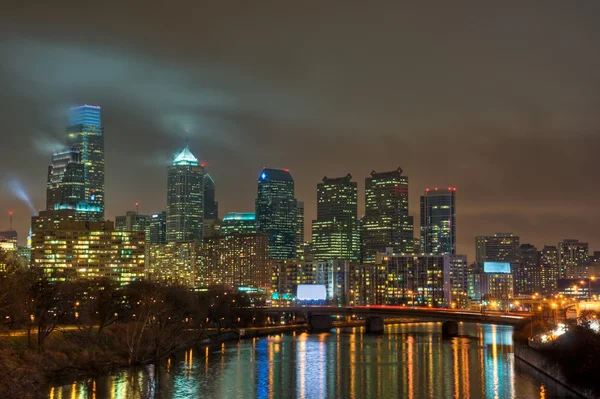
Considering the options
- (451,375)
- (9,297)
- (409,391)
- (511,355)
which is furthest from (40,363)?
(511,355)

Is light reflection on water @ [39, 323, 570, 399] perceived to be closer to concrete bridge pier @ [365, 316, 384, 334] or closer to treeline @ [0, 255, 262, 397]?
treeline @ [0, 255, 262, 397]

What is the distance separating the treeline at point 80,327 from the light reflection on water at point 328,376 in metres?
3.67

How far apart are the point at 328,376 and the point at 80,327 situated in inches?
1308

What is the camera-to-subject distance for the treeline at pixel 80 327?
7225 centimetres

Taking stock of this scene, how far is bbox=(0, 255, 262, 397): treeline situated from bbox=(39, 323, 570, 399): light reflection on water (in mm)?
3666

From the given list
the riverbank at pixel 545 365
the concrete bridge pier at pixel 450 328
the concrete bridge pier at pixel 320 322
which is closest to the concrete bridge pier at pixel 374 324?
the concrete bridge pier at pixel 320 322

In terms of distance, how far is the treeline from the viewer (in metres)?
72.2

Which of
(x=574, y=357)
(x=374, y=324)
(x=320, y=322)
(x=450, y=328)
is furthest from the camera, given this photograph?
(x=320, y=322)

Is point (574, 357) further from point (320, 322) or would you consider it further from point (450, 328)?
point (320, 322)

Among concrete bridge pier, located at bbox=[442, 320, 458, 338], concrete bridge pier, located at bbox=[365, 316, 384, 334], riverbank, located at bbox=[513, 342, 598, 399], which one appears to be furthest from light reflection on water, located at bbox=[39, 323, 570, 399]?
concrete bridge pier, located at bbox=[365, 316, 384, 334]

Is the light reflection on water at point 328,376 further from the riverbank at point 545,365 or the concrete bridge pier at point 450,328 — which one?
the concrete bridge pier at point 450,328

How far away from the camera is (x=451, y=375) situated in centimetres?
8131

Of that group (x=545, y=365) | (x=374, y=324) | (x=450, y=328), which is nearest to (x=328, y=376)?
(x=545, y=365)

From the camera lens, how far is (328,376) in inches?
3209
